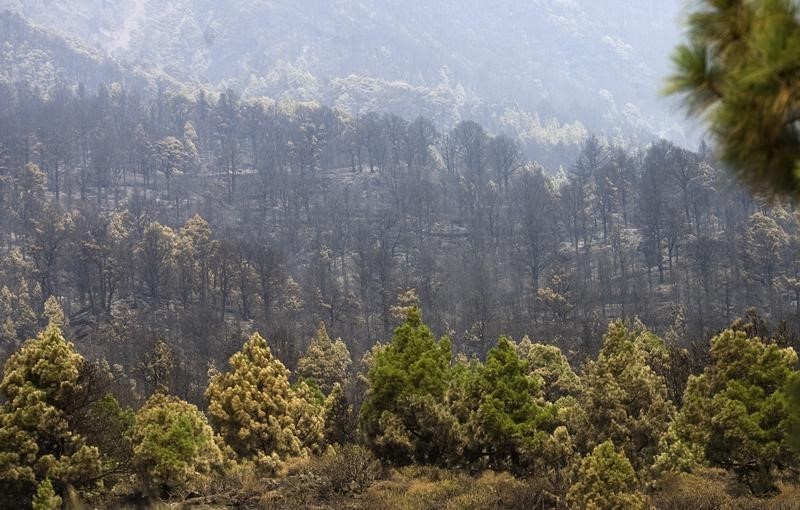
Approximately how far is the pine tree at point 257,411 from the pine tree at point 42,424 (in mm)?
5040

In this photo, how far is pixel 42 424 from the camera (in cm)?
1923

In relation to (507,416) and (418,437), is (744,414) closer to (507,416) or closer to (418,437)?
(507,416)

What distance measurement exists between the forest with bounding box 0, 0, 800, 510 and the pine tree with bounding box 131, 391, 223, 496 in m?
0.09

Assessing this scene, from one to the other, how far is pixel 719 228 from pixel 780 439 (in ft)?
245

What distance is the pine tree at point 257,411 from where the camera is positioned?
78.4 ft

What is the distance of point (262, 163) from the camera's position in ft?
376

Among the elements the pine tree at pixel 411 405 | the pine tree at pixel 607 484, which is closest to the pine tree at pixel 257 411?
the pine tree at pixel 411 405

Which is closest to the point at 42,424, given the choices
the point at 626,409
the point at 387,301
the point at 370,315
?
the point at 626,409

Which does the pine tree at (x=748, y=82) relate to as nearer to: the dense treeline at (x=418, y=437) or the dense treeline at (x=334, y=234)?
the dense treeline at (x=418, y=437)

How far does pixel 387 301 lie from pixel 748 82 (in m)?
69.0

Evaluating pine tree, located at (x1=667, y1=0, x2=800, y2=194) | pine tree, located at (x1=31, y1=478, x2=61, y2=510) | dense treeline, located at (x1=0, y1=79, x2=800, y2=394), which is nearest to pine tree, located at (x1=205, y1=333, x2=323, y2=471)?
pine tree, located at (x1=31, y1=478, x2=61, y2=510)

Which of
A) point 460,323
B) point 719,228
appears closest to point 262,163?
point 460,323

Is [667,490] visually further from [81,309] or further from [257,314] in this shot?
[81,309]

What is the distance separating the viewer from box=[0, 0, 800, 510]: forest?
62.0ft
